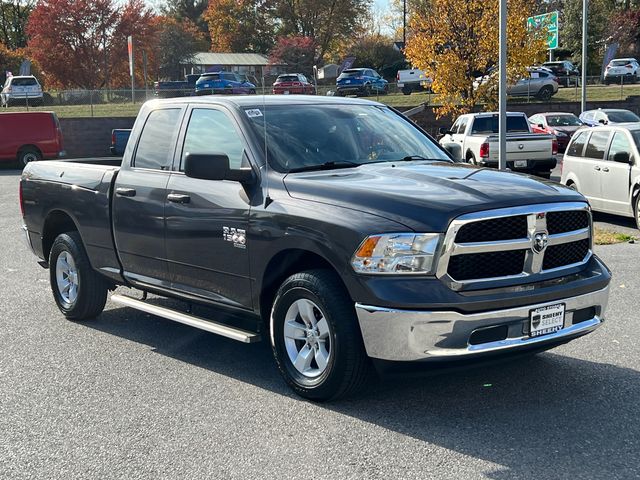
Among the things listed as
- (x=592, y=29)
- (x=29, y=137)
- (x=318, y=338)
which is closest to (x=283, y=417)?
(x=318, y=338)

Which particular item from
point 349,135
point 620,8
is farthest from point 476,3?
point 620,8

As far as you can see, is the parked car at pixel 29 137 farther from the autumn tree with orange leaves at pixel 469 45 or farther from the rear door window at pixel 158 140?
the rear door window at pixel 158 140

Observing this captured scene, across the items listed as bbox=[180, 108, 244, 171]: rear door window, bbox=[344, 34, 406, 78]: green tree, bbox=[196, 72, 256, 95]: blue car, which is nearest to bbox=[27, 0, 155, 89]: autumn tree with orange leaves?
bbox=[196, 72, 256, 95]: blue car

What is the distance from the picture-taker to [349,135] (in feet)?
21.4

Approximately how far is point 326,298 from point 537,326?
1.24 m

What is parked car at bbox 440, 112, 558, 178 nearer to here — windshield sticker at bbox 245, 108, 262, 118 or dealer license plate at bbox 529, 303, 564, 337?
windshield sticker at bbox 245, 108, 262, 118

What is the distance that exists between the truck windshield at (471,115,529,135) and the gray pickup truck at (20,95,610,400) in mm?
16357

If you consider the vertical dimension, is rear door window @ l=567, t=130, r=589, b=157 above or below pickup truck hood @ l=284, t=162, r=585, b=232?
below

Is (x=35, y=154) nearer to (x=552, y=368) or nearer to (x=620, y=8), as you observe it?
(x=552, y=368)

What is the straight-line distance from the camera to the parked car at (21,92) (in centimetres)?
4688

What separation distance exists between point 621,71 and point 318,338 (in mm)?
53114

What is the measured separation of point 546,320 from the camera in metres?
5.21

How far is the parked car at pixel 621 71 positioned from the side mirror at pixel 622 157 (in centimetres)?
4198

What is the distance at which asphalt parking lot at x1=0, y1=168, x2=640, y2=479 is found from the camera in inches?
179
